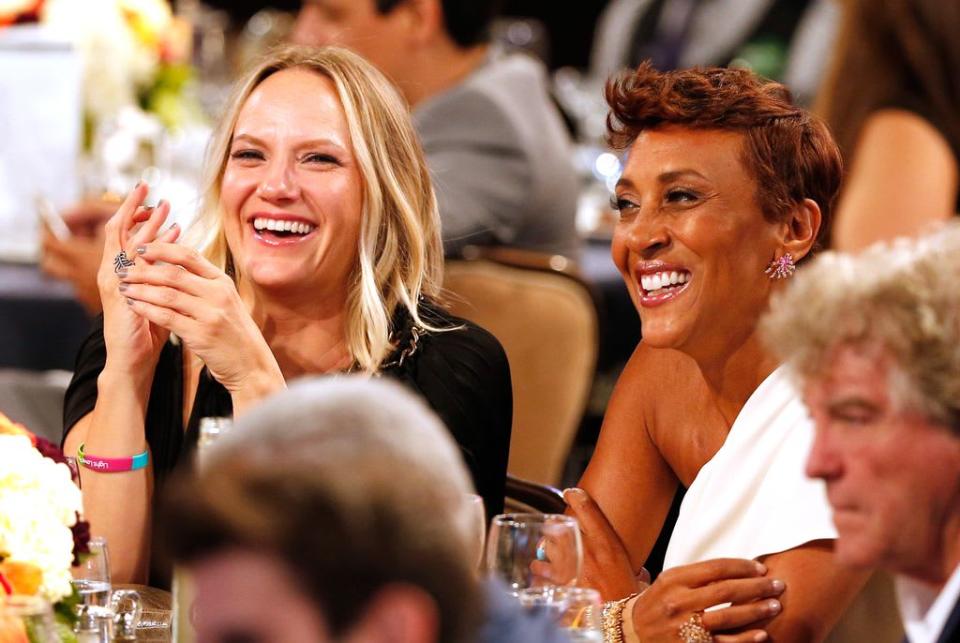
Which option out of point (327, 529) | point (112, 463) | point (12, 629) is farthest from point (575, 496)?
point (327, 529)

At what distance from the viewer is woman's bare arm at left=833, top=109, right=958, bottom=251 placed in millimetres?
3643

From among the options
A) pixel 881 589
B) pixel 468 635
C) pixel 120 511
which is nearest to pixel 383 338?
pixel 120 511

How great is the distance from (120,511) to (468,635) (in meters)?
1.34

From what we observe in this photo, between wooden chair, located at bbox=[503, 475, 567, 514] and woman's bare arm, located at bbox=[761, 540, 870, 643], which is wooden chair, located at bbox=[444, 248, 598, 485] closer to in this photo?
wooden chair, located at bbox=[503, 475, 567, 514]

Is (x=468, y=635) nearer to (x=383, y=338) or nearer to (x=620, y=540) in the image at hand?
(x=620, y=540)

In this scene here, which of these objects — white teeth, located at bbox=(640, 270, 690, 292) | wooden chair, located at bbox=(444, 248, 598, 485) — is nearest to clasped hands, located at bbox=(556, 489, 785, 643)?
white teeth, located at bbox=(640, 270, 690, 292)

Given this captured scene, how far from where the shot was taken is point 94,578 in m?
1.71

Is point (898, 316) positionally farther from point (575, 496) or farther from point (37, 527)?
point (575, 496)

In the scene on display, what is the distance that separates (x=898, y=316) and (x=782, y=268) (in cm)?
85

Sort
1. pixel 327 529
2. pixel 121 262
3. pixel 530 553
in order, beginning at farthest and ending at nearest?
pixel 121 262 < pixel 530 553 < pixel 327 529

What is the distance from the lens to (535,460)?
363 cm

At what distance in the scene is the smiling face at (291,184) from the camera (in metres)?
2.41

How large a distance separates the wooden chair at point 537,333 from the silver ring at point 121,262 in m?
1.38

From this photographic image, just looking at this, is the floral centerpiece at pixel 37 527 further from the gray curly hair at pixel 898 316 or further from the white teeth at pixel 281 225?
the white teeth at pixel 281 225
